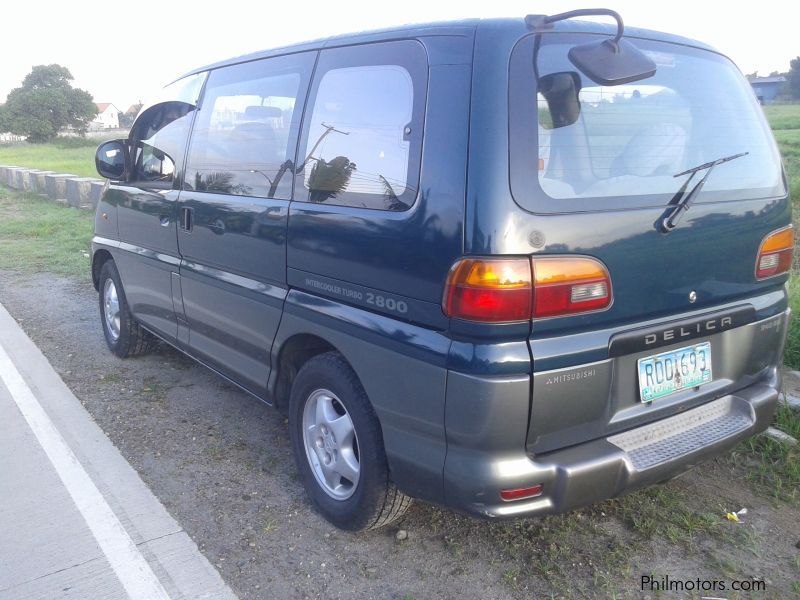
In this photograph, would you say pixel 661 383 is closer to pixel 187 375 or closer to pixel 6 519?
pixel 6 519

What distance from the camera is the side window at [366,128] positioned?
2.56m

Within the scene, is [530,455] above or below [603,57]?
below

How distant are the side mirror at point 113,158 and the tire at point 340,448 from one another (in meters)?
2.41

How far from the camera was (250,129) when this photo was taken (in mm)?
3492

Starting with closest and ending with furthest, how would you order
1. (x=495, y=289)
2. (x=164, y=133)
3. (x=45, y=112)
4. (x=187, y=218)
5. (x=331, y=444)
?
(x=495, y=289) → (x=331, y=444) → (x=187, y=218) → (x=164, y=133) → (x=45, y=112)

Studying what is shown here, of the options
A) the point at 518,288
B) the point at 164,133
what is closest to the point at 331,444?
the point at 518,288

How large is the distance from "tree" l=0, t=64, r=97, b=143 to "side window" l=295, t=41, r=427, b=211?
5835 centimetres

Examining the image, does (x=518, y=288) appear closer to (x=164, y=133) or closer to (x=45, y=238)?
(x=164, y=133)

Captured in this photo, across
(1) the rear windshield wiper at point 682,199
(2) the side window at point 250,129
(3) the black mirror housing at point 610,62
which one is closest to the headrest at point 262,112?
(2) the side window at point 250,129

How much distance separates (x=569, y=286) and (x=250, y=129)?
6.18ft

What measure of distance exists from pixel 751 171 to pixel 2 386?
4.66 m

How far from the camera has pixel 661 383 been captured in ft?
8.54

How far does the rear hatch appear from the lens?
92.4 inches

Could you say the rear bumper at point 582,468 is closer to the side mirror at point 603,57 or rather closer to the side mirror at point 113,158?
the side mirror at point 603,57
